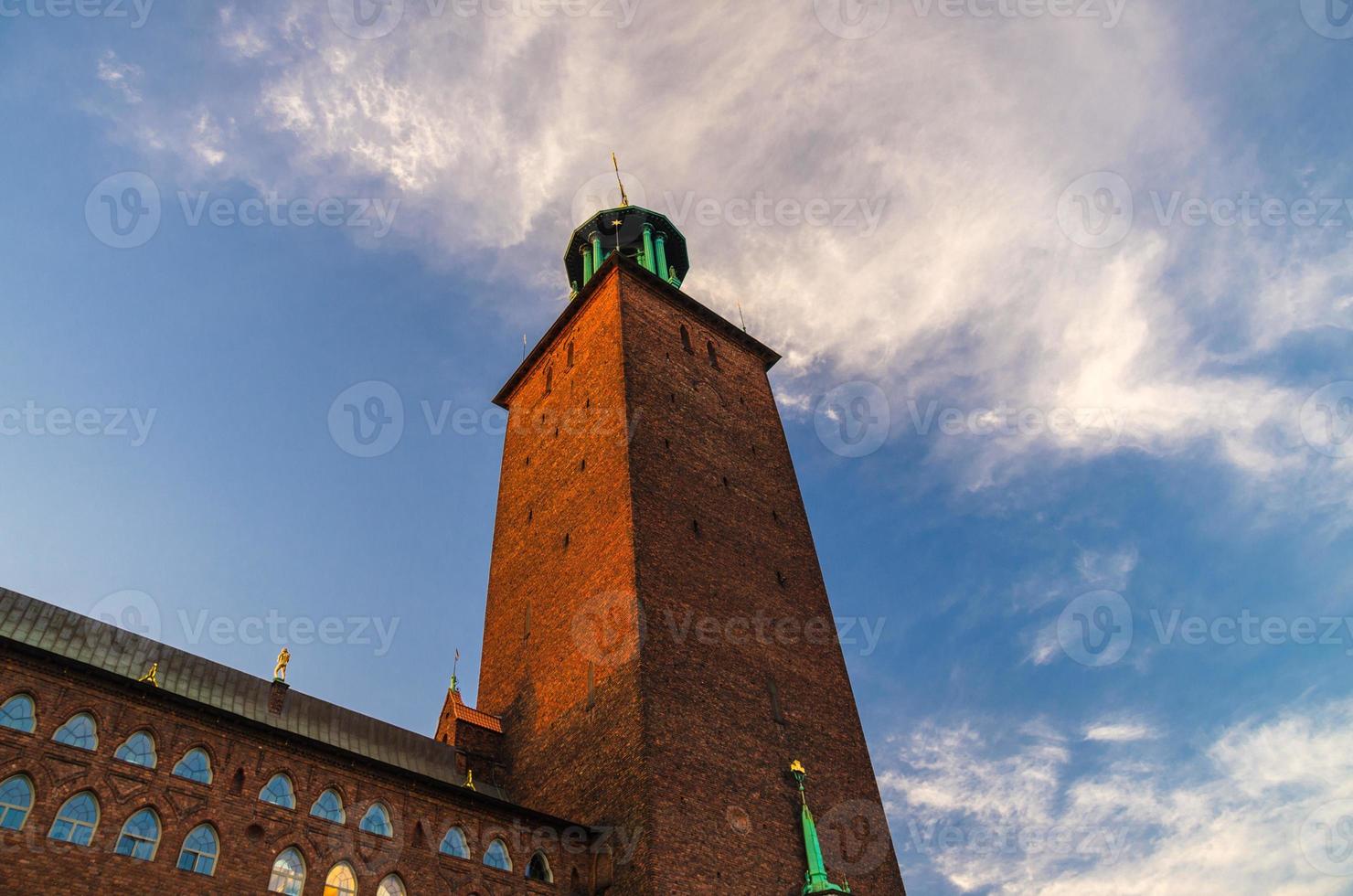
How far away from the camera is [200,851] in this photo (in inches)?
706

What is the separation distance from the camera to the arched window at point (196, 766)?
739 inches

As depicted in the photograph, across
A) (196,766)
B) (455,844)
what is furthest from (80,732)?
(455,844)

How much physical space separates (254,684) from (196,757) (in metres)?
5.18

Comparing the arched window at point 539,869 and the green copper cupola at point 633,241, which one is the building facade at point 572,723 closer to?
the arched window at point 539,869

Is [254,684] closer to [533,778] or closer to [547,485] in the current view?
[533,778]

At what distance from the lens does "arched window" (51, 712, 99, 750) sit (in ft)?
58.3

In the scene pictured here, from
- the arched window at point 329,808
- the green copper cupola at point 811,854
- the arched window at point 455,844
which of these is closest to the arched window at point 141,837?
the arched window at point 329,808

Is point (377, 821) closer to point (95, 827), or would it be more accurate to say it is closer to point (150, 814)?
point (150, 814)

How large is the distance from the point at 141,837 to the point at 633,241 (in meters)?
33.9

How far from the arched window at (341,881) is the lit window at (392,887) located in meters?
0.56

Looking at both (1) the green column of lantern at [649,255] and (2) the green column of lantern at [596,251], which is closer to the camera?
(1) the green column of lantern at [649,255]

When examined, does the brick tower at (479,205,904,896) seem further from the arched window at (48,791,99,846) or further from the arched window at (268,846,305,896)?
the arched window at (48,791,99,846)

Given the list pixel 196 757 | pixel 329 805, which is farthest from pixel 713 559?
pixel 196 757

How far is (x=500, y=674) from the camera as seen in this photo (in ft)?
104
